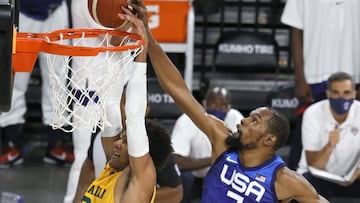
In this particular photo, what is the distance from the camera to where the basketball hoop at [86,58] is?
322cm

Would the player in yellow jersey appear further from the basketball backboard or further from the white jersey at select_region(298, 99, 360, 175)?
the white jersey at select_region(298, 99, 360, 175)

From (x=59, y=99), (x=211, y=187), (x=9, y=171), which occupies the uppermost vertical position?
(x=59, y=99)

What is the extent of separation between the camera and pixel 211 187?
13.2 feet

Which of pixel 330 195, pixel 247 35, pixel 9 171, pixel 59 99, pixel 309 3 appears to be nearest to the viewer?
pixel 59 99

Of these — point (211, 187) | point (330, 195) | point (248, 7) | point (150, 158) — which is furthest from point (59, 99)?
point (248, 7)

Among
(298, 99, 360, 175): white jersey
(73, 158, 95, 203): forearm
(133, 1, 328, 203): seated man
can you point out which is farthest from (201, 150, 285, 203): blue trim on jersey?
(298, 99, 360, 175): white jersey

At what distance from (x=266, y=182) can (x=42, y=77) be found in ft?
9.95

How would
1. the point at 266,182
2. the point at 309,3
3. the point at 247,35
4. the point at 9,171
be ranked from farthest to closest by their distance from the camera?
1. the point at 247,35
2. the point at 9,171
3. the point at 309,3
4. the point at 266,182

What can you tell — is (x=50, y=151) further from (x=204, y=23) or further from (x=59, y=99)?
(x=59, y=99)

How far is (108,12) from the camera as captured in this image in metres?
3.48

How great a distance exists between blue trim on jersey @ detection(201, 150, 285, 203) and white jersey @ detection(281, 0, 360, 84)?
201cm

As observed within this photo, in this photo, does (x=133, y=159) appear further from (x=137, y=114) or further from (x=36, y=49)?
(x=36, y=49)

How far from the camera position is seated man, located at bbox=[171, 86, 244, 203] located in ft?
18.0

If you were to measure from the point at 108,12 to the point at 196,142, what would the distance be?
7.77 ft
